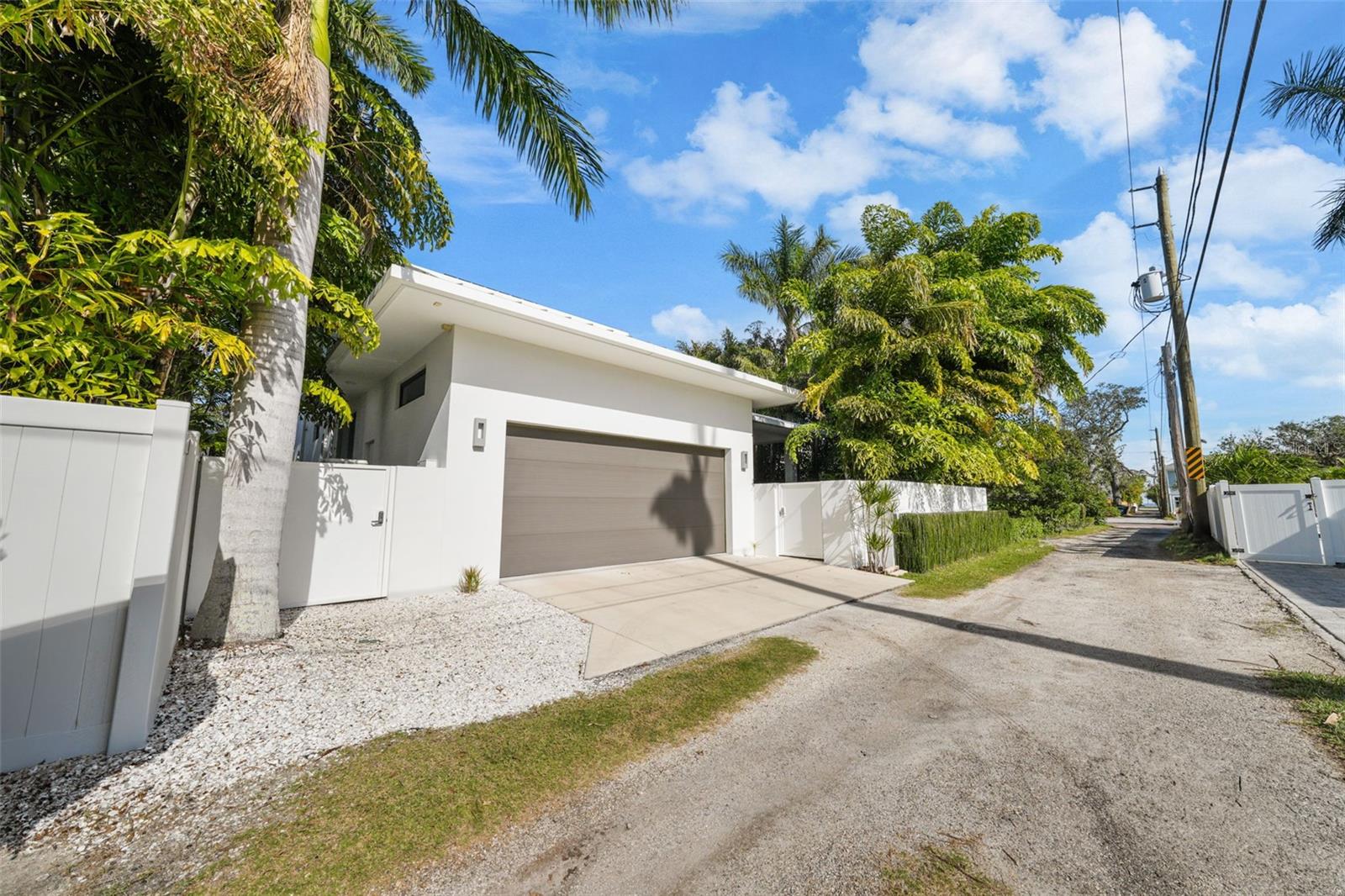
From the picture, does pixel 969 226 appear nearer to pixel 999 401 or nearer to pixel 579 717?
pixel 999 401

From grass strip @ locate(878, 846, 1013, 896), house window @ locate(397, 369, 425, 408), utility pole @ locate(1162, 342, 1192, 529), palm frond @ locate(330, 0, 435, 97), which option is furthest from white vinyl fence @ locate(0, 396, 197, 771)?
utility pole @ locate(1162, 342, 1192, 529)

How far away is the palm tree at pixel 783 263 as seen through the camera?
18.3m

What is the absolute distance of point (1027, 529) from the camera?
15875 millimetres

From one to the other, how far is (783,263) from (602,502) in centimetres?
1388

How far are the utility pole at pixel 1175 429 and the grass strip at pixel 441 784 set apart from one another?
55.9ft

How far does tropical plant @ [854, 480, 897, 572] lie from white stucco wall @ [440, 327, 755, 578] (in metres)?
3.19

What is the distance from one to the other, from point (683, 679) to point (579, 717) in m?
0.95

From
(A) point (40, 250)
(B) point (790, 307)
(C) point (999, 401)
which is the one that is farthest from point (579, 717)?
(B) point (790, 307)

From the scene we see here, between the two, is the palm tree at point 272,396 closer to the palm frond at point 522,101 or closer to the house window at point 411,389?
the palm frond at point 522,101

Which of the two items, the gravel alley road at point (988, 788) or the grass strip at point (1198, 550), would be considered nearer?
the gravel alley road at point (988, 788)

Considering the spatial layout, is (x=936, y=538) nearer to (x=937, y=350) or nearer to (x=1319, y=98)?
(x=937, y=350)

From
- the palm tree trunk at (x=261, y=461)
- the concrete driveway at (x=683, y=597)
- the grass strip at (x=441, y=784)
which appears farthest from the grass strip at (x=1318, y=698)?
the palm tree trunk at (x=261, y=461)

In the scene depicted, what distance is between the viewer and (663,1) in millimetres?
5672

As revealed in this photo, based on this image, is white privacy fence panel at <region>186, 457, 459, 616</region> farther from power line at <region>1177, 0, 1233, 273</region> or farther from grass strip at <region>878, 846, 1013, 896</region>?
power line at <region>1177, 0, 1233, 273</region>
